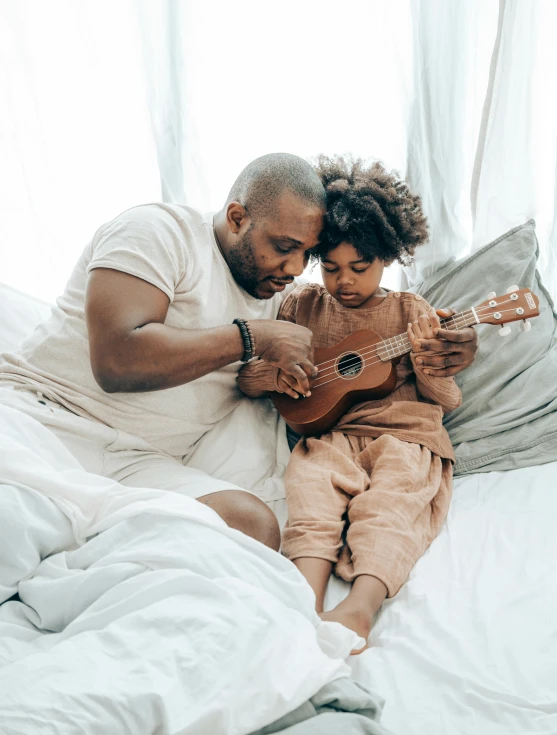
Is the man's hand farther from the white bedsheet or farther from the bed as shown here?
the white bedsheet

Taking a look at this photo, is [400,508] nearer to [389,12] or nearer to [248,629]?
[248,629]

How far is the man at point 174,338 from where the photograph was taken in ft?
4.90

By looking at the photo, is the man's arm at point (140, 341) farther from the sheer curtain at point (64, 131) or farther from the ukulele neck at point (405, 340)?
the sheer curtain at point (64, 131)

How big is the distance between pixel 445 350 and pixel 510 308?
0.20 meters

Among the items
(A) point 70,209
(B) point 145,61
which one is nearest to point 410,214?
(B) point 145,61

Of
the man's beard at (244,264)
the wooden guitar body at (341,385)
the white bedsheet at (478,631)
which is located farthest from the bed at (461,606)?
the man's beard at (244,264)

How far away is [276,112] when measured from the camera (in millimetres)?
2369

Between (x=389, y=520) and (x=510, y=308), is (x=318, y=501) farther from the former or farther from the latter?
(x=510, y=308)

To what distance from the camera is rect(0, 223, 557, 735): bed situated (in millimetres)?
881

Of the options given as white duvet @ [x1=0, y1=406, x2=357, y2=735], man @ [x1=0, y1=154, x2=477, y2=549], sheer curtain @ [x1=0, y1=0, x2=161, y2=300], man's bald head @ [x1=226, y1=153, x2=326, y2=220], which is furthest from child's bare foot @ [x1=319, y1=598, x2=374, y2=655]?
sheer curtain @ [x1=0, y1=0, x2=161, y2=300]

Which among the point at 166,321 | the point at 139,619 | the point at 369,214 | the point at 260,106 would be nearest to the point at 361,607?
the point at 139,619

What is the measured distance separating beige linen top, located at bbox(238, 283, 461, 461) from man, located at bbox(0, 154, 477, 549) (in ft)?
0.24

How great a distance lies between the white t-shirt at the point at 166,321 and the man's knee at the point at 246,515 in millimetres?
256

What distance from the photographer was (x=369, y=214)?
1.76 meters
